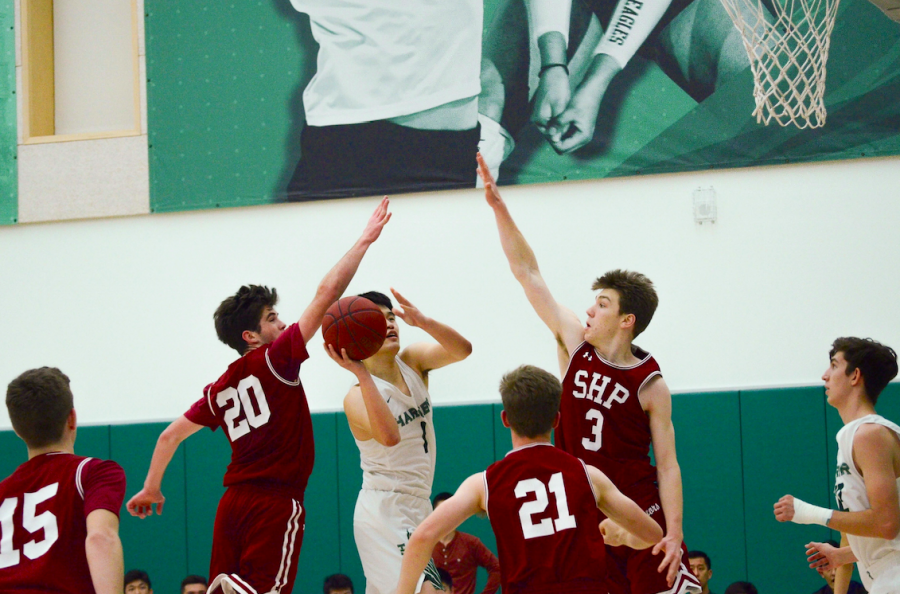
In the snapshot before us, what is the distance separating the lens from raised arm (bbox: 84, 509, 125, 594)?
114 inches

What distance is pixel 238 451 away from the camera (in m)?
4.12

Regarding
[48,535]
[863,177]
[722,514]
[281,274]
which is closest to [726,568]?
[722,514]

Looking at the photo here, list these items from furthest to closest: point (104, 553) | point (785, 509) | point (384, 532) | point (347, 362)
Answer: point (384, 532), point (785, 509), point (347, 362), point (104, 553)

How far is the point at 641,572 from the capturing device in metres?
3.95

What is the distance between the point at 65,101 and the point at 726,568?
Result: 7457 millimetres

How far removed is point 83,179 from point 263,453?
4.99 meters

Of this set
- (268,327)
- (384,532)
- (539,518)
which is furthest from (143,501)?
(539,518)

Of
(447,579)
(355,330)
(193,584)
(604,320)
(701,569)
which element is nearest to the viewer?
(355,330)

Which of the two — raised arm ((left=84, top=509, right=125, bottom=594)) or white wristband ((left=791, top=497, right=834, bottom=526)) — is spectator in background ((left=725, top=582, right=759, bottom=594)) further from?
raised arm ((left=84, top=509, right=125, bottom=594))

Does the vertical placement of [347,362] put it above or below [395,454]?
above

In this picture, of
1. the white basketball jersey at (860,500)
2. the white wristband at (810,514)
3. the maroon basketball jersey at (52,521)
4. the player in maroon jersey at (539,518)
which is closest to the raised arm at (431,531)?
the player in maroon jersey at (539,518)

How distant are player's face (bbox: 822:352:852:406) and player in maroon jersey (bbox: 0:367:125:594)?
3.32m

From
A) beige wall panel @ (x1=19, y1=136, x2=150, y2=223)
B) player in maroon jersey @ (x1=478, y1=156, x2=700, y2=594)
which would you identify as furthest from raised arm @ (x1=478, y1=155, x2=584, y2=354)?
beige wall panel @ (x1=19, y1=136, x2=150, y2=223)

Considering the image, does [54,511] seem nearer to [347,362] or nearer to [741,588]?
[347,362]
